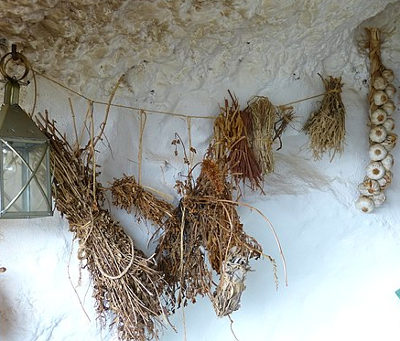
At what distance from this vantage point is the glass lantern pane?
2.54 feet

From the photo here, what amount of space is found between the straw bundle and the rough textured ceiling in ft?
0.51

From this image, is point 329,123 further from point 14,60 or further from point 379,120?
point 14,60

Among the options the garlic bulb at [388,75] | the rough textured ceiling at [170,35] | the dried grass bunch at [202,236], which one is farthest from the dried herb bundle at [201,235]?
the garlic bulb at [388,75]

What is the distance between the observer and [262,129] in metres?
1.16

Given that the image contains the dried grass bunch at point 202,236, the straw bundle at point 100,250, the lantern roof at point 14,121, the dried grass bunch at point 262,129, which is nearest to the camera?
the lantern roof at point 14,121

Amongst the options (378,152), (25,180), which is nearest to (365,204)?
(378,152)

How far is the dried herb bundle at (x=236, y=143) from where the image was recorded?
110cm

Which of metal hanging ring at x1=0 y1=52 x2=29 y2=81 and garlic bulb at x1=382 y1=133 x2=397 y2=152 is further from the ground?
metal hanging ring at x1=0 y1=52 x2=29 y2=81

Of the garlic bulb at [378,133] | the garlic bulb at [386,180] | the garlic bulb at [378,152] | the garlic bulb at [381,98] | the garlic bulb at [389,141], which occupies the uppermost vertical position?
the garlic bulb at [381,98]

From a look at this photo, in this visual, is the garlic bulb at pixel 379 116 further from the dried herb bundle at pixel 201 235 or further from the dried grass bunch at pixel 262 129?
the dried herb bundle at pixel 201 235

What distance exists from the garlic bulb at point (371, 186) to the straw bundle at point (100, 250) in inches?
28.2

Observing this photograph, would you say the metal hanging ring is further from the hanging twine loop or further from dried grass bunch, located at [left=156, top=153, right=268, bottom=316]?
dried grass bunch, located at [left=156, top=153, right=268, bottom=316]

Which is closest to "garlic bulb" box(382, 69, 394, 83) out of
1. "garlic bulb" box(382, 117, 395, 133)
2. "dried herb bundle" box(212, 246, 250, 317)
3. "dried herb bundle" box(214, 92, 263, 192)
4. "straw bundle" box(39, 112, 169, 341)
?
"garlic bulb" box(382, 117, 395, 133)

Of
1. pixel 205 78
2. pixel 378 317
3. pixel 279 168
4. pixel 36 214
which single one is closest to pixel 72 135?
pixel 36 214
